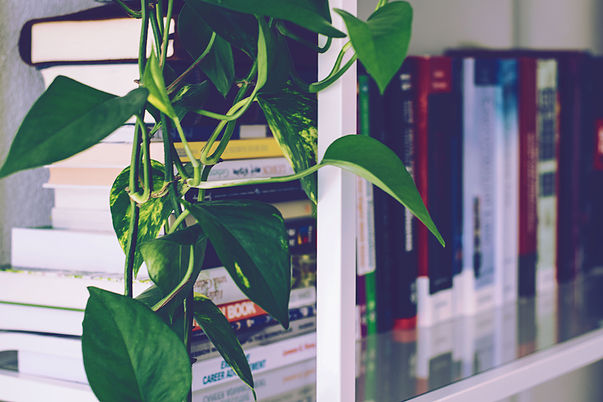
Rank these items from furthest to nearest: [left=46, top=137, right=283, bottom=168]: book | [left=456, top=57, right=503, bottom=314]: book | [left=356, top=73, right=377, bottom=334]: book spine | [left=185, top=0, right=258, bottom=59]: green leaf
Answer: [left=456, top=57, right=503, bottom=314]: book, [left=356, top=73, right=377, bottom=334]: book spine, [left=46, top=137, right=283, bottom=168]: book, [left=185, top=0, right=258, bottom=59]: green leaf

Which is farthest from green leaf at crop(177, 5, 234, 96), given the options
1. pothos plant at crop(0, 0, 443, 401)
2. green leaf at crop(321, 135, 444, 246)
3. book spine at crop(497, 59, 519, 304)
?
book spine at crop(497, 59, 519, 304)

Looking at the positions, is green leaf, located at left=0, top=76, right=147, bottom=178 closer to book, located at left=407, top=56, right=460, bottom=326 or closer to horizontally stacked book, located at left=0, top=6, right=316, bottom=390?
horizontally stacked book, located at left=0, top=6, right=316, bottom=390

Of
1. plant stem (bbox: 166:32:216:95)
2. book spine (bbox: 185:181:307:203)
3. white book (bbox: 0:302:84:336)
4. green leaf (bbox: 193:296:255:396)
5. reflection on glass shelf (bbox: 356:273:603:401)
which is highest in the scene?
plant stem (bbox: 166:32:216:95)

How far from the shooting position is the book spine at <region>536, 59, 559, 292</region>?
1.06 meters

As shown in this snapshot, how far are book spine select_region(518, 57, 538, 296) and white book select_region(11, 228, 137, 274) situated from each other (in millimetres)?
626

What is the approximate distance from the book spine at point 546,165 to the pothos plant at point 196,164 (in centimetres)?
61

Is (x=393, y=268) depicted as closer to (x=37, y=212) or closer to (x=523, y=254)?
(x=523, y=254)

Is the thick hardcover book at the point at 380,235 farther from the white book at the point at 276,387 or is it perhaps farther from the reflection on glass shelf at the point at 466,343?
the white book at the point at 276,387

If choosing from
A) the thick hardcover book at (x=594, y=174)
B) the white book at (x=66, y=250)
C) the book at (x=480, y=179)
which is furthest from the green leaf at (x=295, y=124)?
the thick hardcover book at (x=594, y=174)

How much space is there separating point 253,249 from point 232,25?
148 millimetres

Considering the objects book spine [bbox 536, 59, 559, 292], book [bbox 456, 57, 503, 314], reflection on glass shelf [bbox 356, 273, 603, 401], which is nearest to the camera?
reflection on glass shelf [bbox 356, 273, 603, 401]

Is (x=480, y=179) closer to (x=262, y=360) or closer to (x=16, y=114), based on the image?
(x=262, y=360)

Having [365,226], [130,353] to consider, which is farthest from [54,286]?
[365,226]

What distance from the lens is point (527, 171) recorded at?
3.39ft
